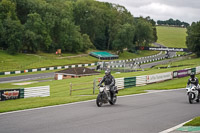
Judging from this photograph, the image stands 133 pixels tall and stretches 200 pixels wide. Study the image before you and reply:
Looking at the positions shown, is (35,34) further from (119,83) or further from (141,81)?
(119,83)

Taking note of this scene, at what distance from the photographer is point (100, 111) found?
53.1 feet

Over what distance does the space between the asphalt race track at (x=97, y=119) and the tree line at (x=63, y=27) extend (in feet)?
215

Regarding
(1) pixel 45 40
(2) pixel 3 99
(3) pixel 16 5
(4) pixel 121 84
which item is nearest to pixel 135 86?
(4) pixel 121 84

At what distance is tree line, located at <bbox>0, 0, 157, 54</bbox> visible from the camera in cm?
8288

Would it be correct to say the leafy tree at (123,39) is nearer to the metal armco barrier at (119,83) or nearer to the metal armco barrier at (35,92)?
the metal armco barrier at (119,83)

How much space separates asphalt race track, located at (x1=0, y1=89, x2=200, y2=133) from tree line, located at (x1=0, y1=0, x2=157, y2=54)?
65.5 metres

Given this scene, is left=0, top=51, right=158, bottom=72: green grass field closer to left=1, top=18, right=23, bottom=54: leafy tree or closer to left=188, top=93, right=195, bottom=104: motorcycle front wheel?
left=1, top=18, right=23, bottom=54: leafy tree

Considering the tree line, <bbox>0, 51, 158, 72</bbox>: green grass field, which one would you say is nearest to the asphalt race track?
<bbox>0, 51, 158, 72</bbox>: green grass field

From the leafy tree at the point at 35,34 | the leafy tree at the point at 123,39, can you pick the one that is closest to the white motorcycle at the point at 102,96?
the leafy tree at the point at 35,34

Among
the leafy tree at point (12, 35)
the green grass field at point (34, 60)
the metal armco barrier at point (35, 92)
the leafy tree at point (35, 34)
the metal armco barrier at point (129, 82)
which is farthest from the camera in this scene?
the leafy tree at point (35, 34)

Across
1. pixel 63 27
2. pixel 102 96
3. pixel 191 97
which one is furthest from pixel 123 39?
pixel 102 96

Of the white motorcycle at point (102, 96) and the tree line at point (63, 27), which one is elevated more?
the tree line at point (63, 27)

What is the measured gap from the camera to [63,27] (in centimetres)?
9769

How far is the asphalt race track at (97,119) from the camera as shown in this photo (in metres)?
12.1
